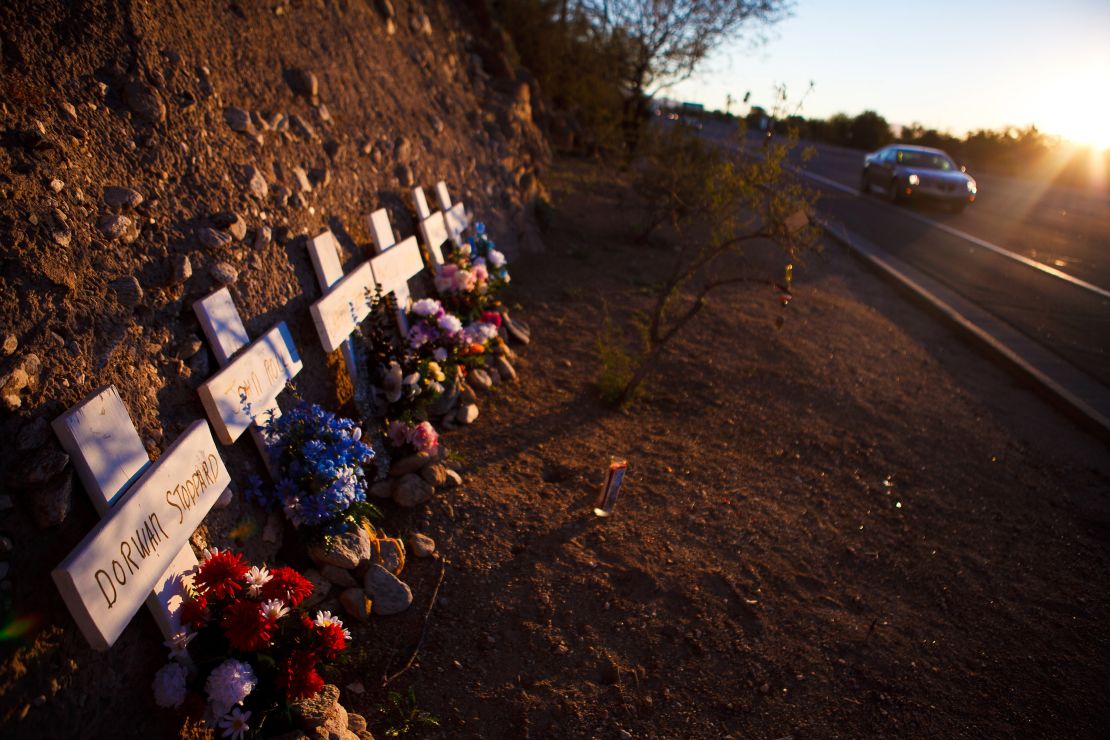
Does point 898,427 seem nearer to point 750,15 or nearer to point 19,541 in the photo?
point 19,541

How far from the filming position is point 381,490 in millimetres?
3312

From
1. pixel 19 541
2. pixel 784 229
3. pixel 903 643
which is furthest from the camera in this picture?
pixel 784 229

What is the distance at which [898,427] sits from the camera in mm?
4988

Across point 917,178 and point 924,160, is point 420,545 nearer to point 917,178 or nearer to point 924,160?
point 917,178

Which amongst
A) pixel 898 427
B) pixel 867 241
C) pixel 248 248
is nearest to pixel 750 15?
pixel 867 241

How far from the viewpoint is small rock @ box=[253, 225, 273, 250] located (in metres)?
3.06

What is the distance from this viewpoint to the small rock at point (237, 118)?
128 inches

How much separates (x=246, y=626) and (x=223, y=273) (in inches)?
55.9

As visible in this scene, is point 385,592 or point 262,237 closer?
point 385,592

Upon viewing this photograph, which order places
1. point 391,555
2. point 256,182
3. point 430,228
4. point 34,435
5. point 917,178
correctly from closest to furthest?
1. point 34,435
2. point 391,555
3. point 256,182
4. point 430,228
5. point 917,178

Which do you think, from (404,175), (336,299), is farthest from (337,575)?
(404,175)

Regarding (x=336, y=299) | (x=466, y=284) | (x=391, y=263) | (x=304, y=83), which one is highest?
(x=304, y=83)

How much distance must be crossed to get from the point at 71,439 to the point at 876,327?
716 centimetres

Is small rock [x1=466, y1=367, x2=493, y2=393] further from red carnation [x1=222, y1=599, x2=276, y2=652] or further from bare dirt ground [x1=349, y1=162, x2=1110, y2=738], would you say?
red carnation [x1=222, y1=599, x2=276, y2=652]
